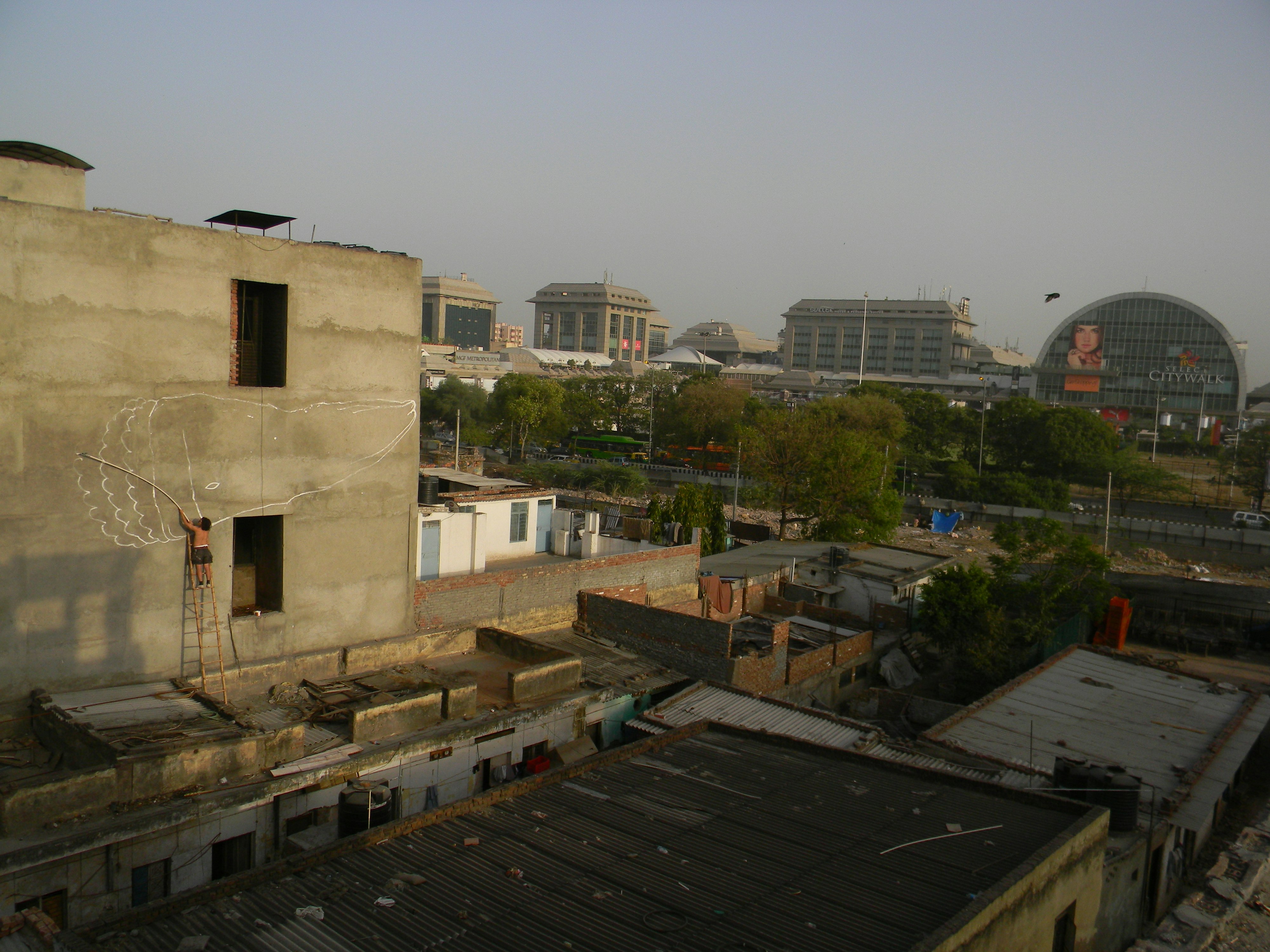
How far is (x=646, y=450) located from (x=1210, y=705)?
154 feet

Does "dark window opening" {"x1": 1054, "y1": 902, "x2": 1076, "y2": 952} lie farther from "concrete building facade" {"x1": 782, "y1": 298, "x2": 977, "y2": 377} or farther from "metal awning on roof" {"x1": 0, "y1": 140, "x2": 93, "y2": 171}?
"concrete building facade" {"x1": 782, "y1": 298, "x2": 977, "y2": 377}

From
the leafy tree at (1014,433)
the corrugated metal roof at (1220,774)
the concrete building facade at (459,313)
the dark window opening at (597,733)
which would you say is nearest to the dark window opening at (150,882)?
the dark window opening at (597,733)

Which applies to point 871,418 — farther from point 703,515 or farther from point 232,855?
point 232,855

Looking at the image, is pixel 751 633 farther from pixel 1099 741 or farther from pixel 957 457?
pixel 957 457

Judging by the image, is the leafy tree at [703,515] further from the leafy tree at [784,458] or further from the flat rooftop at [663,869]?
the flat rooftop at [663,869]

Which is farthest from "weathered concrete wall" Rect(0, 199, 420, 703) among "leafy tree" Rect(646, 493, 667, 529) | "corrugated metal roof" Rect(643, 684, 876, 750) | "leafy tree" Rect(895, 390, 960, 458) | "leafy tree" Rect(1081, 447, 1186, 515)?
"leafy tree" Rect(895, 390, 960, 458)

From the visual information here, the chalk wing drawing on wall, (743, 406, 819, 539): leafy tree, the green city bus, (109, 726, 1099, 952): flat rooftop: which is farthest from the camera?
the green city bus

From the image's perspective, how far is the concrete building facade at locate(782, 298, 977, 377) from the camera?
113688 millimetres

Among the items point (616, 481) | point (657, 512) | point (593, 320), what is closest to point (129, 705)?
point (657, 512)

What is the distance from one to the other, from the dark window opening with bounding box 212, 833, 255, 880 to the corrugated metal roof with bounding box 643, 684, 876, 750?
17.5ft

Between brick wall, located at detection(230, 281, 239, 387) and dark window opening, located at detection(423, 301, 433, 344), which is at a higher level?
dark window opening, located at detection(423, 301, 433, 344)

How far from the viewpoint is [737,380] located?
383 ft

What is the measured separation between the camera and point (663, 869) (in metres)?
6.88

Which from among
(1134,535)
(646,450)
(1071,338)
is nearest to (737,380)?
(1071,338)
